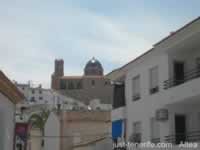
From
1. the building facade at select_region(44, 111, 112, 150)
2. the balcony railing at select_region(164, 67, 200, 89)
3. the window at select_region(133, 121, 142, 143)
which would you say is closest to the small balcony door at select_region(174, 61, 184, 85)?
the balcony railing at select_region(164, 67, 200, 89)

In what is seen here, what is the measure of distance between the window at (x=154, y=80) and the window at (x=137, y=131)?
249 cm

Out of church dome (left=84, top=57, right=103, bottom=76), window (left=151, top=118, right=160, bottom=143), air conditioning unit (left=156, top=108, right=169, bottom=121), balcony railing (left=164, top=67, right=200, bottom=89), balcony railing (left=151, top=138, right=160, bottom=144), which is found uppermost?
church dome (left=84, top=57, right=103, bottom=76)

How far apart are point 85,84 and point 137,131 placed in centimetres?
9790

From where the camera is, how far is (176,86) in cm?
2158

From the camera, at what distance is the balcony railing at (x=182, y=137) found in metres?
22.1

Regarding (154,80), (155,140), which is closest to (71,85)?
(154,80)

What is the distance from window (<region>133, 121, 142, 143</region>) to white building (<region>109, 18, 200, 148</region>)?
0.06 m

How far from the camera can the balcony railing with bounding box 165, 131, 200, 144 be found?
870 inches

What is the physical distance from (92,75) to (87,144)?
8647 centimetres

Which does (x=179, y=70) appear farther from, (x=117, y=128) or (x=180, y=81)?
(x=117, y=128)

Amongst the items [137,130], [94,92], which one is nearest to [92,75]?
[94,92]

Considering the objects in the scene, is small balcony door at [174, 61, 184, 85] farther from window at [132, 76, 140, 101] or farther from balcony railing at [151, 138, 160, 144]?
window at [132, 76, 140, 101]

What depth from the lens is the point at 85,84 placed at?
124688 mm

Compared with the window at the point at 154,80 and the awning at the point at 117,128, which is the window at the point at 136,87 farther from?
the awning at the point at 117,128
